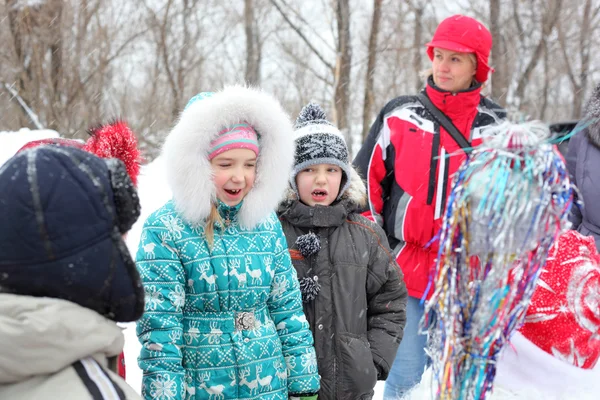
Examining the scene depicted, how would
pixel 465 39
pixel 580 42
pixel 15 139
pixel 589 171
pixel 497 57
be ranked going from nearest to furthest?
pixel 465 39, pixel 589 171, pixel 15 139, pixel 497 57, pixel 580 42

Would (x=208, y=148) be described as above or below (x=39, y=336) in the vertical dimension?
above

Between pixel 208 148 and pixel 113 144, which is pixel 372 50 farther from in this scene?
pixel 208 148

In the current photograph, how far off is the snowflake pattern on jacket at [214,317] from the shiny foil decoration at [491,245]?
983mm

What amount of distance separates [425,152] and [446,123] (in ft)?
0.66

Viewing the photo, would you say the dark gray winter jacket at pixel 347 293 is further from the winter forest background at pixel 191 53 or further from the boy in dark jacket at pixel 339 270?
the winter forest background at pixel 191 53

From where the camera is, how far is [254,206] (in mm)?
2301

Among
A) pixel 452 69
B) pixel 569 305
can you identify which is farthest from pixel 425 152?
pixel 569 305

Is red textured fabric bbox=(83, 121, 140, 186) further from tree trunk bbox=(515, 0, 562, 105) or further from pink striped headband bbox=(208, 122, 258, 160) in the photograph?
tree trunk bbox=(515, 0, 562, 105)

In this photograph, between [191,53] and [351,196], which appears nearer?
[351,196]

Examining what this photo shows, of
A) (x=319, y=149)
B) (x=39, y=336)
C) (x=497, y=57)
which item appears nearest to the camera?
(x=39, y=336)

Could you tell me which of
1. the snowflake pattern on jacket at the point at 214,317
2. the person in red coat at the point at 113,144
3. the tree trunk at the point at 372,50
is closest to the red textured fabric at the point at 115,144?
the person in red coat at the point at 113,144

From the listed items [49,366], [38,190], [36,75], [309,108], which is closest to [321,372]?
[309,108]

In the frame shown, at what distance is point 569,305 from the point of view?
2547 millimetres

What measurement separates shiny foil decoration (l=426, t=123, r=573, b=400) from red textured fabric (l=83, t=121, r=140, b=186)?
5.39 ft
